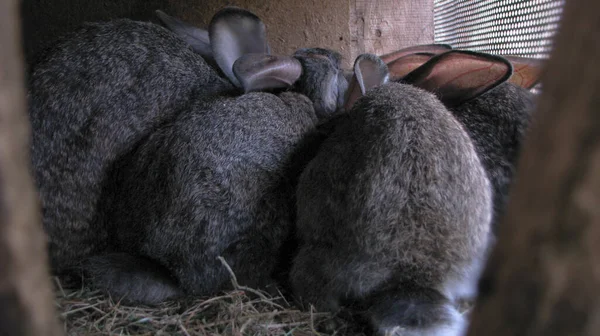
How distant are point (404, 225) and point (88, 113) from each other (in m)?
1.52

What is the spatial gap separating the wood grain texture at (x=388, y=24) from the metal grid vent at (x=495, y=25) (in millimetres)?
123

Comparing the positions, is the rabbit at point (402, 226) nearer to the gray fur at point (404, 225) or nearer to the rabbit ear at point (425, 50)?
the gray fur at point (404, 225)

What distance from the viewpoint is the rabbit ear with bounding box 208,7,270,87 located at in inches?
123

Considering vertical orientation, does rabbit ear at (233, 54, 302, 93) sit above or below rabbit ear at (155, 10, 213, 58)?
below

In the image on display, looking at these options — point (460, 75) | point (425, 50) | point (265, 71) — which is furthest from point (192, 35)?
point (460, 75)

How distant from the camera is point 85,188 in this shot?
101 inches

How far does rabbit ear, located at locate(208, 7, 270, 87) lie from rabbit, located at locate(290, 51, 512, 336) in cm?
119

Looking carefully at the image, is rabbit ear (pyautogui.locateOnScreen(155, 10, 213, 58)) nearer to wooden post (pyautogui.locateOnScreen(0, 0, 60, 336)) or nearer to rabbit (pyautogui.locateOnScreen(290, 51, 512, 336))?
rabbit (pyautogui.locateOnScreen(290, 51, 512, 336))

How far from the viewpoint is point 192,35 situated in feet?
11.6

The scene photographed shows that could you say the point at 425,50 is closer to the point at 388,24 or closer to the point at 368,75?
the point at 368,75

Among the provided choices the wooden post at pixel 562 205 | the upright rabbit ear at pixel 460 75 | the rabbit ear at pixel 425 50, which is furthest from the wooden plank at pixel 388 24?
the wooden post at pixel 562 205

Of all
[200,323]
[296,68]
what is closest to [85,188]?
[200,323]

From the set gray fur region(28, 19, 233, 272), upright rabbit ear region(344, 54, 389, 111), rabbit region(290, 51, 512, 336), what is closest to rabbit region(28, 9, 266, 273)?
gray fur region(28, 19, 233, 272)

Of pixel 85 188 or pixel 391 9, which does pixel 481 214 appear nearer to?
pixel 85 188
